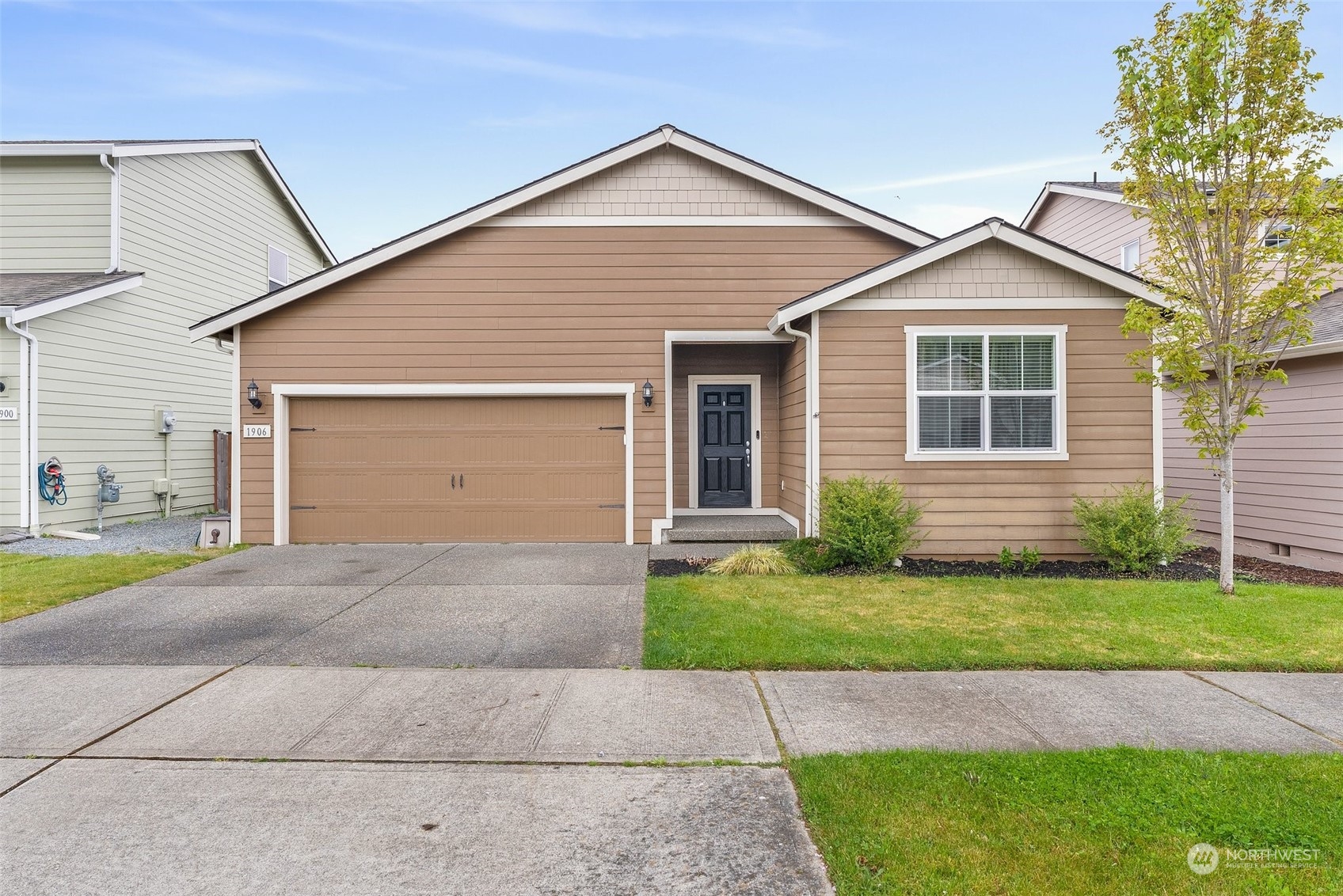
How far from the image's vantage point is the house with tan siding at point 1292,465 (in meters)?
8.60

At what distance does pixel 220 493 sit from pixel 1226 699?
14.7 metres

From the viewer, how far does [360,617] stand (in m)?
5.94

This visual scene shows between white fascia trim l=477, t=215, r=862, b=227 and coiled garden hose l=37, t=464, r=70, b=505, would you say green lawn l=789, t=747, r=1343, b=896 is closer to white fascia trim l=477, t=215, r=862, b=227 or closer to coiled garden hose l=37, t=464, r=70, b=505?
white fascia trim l=477, t=215, r=862, b=227

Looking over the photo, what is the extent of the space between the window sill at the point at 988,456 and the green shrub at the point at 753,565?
2.05 meters

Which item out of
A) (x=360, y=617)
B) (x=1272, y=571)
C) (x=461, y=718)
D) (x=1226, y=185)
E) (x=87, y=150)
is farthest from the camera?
(x=87, y=150)

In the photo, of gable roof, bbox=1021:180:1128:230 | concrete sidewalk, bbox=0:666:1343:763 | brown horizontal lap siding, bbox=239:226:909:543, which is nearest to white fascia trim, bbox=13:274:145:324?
brown horizontal lap siding, bbox=239:226:909:543

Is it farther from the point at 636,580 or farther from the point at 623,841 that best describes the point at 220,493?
the point at 623,841

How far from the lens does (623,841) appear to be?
2666mm

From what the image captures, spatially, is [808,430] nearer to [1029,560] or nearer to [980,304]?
[980,304]

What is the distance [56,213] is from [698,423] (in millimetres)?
11155

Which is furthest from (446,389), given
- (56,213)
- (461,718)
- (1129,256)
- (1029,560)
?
(1129,256)

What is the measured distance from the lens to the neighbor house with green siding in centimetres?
1008

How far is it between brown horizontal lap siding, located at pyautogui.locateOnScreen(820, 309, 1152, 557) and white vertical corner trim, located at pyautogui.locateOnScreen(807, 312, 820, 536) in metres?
0.07

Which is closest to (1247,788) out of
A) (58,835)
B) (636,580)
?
(58,835)
